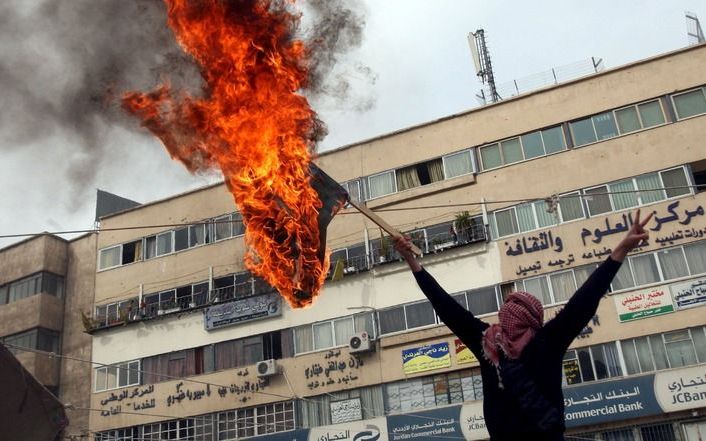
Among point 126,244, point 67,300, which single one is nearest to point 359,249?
point 126,244

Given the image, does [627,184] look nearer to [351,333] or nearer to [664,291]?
[664,291]

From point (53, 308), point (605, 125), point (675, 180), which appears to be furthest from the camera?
point (53, 308)

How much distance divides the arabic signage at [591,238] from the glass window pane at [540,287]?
0.96 ft

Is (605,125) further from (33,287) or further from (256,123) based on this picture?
(33,287)

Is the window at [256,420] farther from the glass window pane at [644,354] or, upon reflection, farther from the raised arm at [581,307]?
the raised arm at [581,307]

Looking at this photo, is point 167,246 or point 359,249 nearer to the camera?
point 359,249

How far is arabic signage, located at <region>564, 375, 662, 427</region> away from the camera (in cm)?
2295

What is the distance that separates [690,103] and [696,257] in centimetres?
634

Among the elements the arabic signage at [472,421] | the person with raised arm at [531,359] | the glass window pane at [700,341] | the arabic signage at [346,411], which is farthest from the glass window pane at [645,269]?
the person with raised arm at [531,359]

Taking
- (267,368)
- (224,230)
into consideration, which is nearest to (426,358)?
(267,368)

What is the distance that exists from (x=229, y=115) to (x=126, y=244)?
89.4 feet

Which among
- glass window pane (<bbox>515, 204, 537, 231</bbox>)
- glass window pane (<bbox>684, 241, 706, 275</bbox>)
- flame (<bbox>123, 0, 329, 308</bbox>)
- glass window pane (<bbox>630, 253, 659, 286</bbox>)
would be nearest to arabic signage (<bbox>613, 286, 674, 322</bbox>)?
glass window pane (<bbox>630, 253, 659, 286</bbox>)

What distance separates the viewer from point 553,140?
2788 cm

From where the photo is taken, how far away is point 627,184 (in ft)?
85.0
